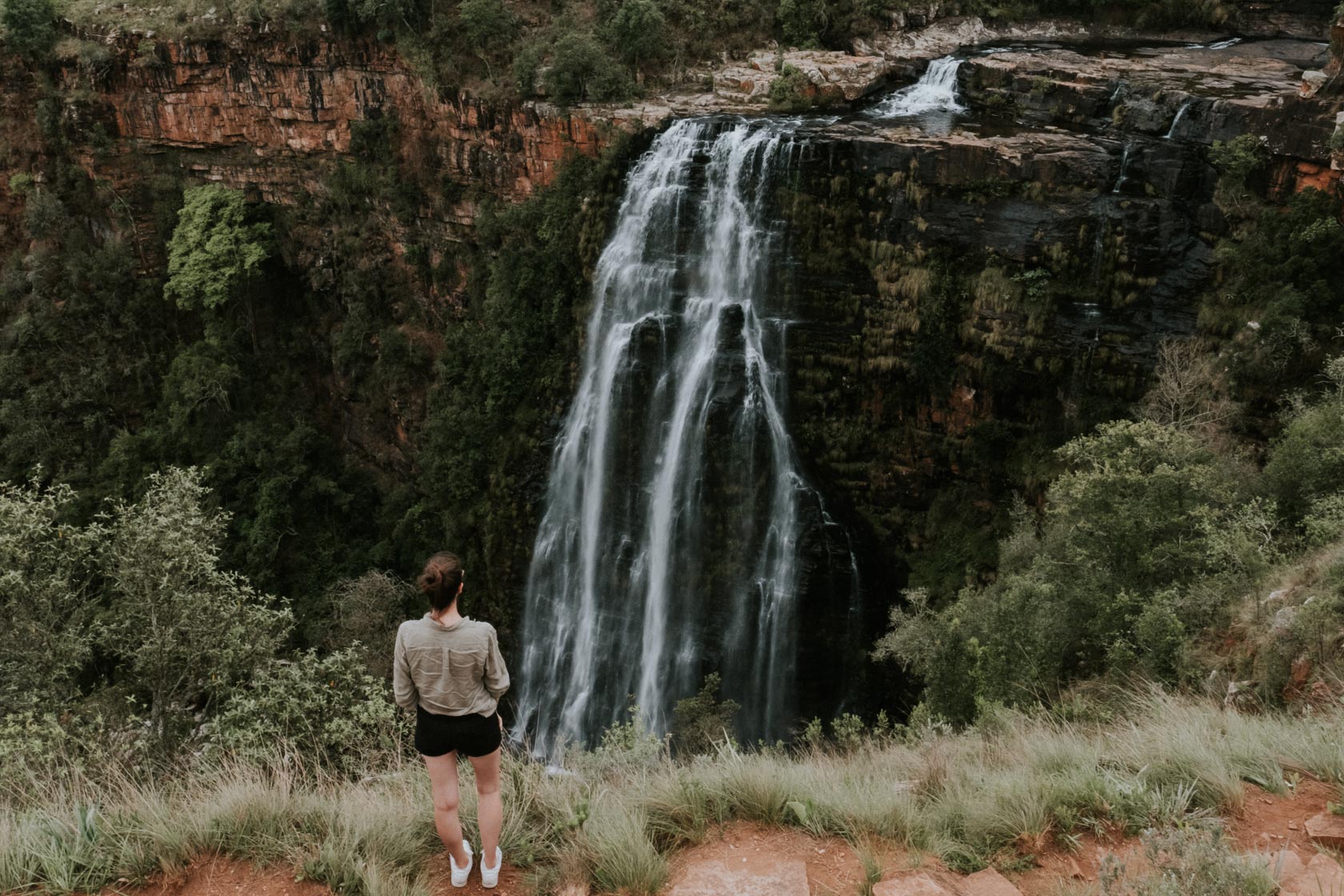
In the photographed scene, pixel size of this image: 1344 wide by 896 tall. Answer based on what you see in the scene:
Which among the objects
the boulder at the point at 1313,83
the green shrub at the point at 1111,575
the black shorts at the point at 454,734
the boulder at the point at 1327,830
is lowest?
the green shrub at the point at 1111,575

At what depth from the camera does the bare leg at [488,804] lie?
4547 mm

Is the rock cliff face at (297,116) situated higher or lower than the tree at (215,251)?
higher

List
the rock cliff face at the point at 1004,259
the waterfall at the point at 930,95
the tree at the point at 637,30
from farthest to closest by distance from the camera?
the tree at the point at 637,30
the waterfall at the point at 930,95
the rock cliff face at the point at 1004,259

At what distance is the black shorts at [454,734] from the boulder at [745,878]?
1255 mm

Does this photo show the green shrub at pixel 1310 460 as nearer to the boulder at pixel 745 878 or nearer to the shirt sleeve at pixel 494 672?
the boulder at pixel 745 878

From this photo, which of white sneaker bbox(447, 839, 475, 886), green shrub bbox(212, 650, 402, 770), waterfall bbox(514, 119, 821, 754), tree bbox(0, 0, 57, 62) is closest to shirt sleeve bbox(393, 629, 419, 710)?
white sneaker bbox(447, 839, 475, 886)

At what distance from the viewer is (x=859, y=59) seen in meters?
20.2

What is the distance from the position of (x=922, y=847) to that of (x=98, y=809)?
4.76 metres

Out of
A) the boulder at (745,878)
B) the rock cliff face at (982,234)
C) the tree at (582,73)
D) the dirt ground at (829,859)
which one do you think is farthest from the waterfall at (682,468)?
the boulder at (745,878)

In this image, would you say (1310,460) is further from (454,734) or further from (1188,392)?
(454,734)

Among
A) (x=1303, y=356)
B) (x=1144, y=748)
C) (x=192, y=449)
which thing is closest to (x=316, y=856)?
(x=1144, y=748)

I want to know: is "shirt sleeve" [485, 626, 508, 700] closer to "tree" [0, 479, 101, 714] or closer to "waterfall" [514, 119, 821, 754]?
"tree" [0, 479, 101, 714]

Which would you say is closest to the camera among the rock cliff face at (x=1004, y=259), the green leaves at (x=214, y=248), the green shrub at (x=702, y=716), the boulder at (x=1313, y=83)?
the boulder at (x=1313, y=83)

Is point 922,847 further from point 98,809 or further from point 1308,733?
point 98,809
